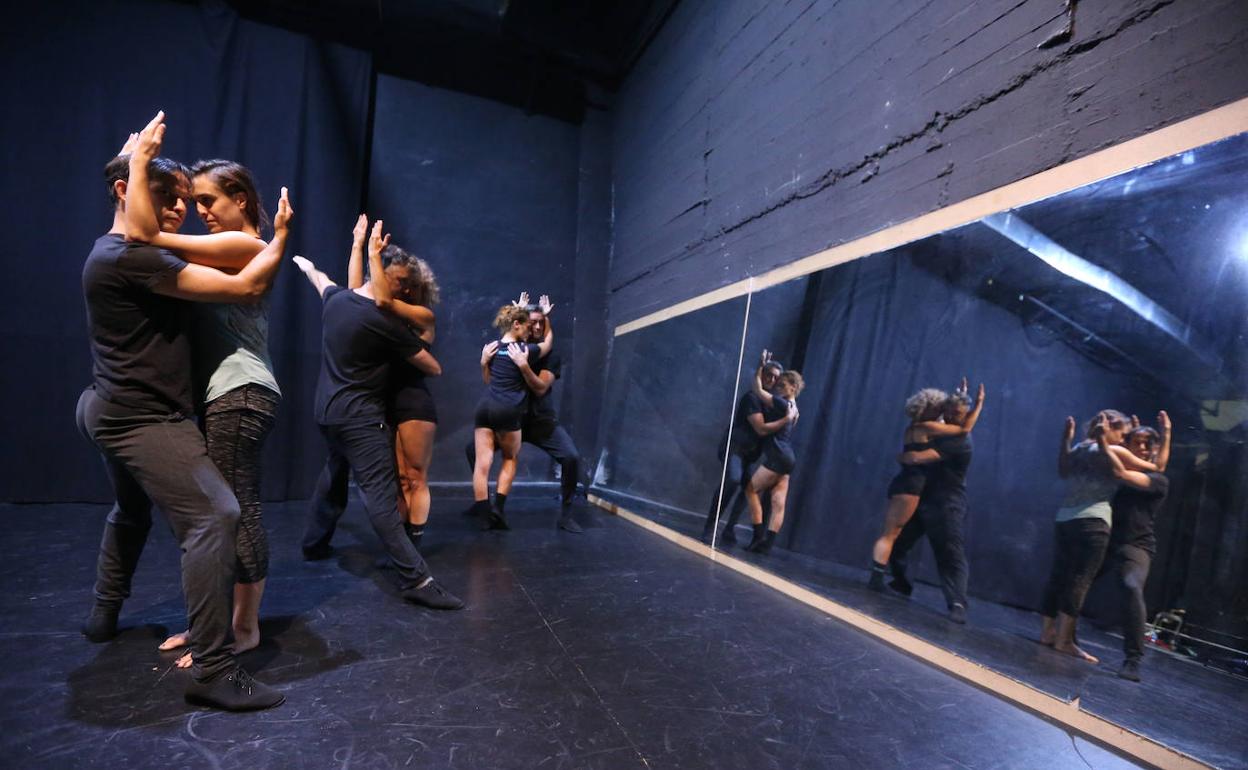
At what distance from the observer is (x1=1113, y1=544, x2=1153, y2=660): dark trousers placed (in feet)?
4.17

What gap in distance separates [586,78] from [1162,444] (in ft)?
16.7

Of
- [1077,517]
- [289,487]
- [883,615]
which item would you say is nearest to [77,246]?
[289,487]

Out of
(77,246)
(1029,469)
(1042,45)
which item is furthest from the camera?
(77,246)

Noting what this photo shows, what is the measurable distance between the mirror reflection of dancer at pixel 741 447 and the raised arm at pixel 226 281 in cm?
209

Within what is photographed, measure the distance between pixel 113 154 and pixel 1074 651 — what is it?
17.4 ft

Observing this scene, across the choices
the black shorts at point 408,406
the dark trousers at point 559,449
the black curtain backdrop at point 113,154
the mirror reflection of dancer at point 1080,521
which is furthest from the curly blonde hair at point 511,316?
the mirror reflection of dancer at point 1080,521

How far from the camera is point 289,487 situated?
3.63 meters

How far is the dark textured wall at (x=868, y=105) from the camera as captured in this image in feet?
4.75

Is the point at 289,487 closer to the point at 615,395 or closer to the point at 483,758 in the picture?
the point at 615,395

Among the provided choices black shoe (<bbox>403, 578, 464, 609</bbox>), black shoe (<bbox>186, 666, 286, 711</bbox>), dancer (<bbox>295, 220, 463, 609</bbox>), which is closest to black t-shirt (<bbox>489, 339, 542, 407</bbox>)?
dancer (<bbox>295, 220, 463, 609</bbox>)

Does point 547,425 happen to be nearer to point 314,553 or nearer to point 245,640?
point 314,553

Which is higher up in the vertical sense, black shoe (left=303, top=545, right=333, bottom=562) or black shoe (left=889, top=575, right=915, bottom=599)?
black shoe (left=889, top=575, right=915, bottom=599)

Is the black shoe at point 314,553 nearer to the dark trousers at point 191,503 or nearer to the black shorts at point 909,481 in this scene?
the dark trousers at point 191,503

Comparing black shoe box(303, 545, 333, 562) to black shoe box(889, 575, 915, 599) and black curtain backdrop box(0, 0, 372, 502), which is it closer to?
black curtain backdrop box(0, 0, 372, 502)
